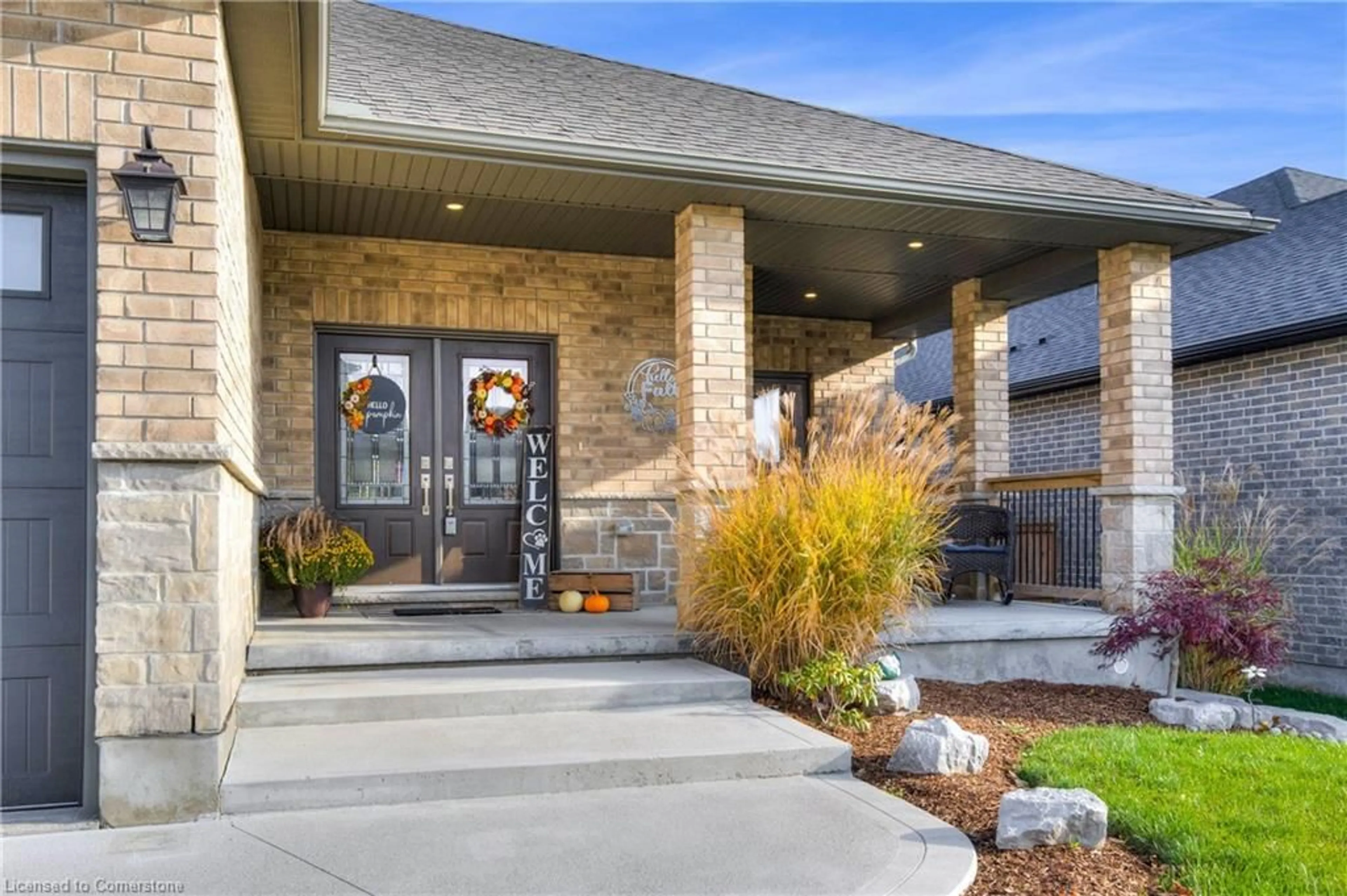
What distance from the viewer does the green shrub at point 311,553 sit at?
6.77m

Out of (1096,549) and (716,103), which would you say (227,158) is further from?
(1096,549)

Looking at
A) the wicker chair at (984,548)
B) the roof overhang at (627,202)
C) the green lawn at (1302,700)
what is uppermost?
the roof overhang at (627,202)

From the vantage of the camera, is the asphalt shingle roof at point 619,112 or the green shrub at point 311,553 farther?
the green shrub at point 311,553

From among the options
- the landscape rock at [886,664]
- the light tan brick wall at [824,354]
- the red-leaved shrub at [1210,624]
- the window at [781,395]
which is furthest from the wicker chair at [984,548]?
the landscape rock at [886,664]

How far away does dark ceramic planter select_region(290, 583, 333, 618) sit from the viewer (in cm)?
685

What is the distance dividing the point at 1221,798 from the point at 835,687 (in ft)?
5.83

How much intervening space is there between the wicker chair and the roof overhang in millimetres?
2073

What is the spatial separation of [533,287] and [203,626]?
15.7 ft

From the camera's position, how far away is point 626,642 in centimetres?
598

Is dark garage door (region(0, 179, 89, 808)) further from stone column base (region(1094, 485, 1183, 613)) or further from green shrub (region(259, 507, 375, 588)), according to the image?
stone column base (region(1094, 485, 1183, 613))

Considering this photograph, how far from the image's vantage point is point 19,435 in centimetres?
372

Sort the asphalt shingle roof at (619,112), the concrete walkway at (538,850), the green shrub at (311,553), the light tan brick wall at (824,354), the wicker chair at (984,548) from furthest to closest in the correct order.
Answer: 1. the light tan brick wall at (824,354)
2. the wicker chair at (984,548)
3. the green shrub at (311,553)
4. the asphalt shingle roof at (619,112)
5. the concrete walkway at (538,850)

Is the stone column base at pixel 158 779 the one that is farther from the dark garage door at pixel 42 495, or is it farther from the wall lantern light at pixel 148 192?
the wall lantern light at pixel 148 192

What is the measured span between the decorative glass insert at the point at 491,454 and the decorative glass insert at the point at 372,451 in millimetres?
433
